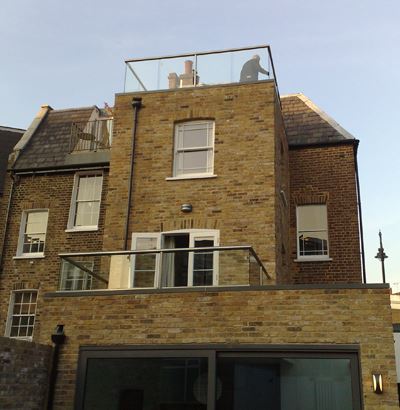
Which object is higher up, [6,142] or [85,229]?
[6,142]

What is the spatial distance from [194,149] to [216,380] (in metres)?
6.74

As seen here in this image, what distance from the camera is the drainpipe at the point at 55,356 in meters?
10.6

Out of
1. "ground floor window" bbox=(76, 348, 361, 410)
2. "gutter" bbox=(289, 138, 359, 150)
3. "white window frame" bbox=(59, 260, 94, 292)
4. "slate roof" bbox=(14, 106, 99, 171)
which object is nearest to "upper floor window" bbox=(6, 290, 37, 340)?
"slate roof" bbox=(14, 106, 99, 171)

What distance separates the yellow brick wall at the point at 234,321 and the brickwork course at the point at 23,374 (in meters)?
0.32

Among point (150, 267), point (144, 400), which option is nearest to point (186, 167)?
→ point (150, 267)

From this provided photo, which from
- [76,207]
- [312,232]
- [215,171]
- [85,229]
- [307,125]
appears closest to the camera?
[215,171]

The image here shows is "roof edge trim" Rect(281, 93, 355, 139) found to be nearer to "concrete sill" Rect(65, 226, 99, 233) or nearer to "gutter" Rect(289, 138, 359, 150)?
"gutter" Rect(289, 138, 359, 150)

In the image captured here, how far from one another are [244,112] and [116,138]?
138 inches

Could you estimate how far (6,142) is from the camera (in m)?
21.6

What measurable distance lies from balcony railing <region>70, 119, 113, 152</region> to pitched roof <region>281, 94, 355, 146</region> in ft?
19.3

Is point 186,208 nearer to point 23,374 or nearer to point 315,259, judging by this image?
point 315,259

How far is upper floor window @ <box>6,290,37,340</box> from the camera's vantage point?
671 inches

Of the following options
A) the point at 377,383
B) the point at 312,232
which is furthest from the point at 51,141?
the point at 377,383

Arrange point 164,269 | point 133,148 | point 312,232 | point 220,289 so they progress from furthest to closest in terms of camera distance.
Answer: point 312,232, point 133,148, point 164,269, point 220,289
